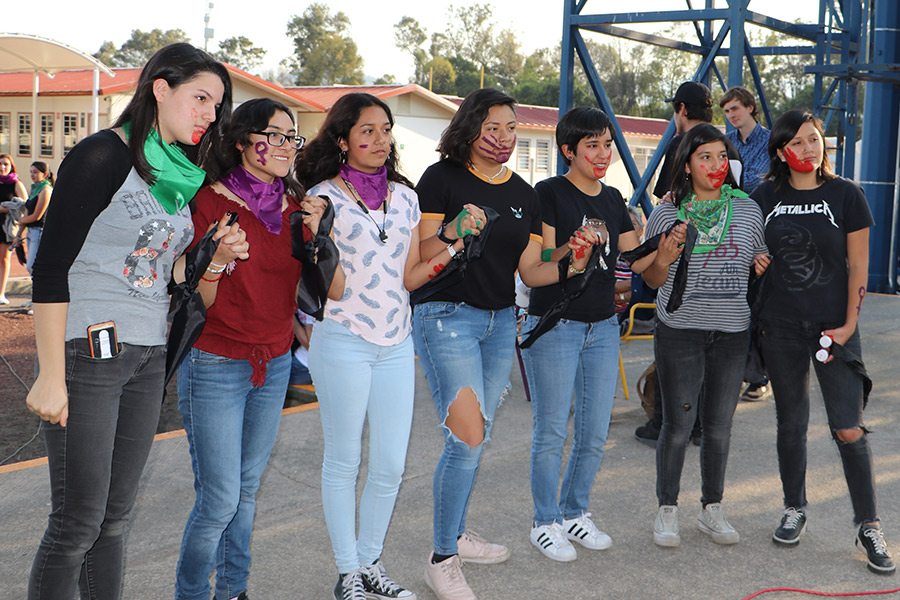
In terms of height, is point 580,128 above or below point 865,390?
above

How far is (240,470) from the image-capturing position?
300 centimetres

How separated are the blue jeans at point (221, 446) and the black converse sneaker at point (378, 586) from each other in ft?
1.80

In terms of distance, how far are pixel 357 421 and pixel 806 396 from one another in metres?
2.19

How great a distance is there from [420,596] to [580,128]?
7.06 feet

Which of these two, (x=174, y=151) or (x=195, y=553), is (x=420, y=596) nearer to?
(x=195, y=553)

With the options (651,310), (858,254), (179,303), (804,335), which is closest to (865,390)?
(804,335)

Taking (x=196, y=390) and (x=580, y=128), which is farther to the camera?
(x=580, y=128)

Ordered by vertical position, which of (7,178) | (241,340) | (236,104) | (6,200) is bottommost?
(241,340)

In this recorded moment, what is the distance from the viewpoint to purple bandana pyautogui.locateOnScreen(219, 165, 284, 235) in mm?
2916

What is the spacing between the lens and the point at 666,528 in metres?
4.05

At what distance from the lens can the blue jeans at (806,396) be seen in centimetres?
387

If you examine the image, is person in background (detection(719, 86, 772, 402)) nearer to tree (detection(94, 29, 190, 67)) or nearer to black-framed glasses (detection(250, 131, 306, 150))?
black-framed glasses (detection(250, 131, 306, 150))

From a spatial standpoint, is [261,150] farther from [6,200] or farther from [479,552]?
[6,200]

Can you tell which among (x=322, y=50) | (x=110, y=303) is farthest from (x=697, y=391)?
(x=322, y=50)
